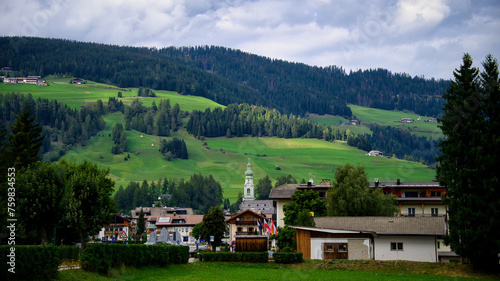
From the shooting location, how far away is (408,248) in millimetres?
49344

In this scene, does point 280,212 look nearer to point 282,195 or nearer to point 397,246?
point 282,195

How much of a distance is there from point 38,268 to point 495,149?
30185 millimetres

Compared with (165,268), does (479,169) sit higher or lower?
higher

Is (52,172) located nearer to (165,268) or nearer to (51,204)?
(51,204)

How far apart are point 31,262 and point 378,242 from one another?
3131 cm

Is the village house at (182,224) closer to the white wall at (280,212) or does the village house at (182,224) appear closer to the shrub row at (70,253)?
the white wall at (280,212)

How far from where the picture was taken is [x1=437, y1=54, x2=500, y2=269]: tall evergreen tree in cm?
3881

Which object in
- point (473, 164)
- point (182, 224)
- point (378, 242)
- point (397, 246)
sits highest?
point (473, 164)

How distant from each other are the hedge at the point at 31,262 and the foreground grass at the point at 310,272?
571cm

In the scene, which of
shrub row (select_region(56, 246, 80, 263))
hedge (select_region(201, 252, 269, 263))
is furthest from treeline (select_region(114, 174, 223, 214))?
shrub row (select_region(56, 246, 80, 263))

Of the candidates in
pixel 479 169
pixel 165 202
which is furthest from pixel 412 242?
pixel 165 202

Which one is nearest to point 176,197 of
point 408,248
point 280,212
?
point 280,212

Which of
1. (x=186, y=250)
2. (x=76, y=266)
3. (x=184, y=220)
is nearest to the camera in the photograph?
(x=76, y=266)

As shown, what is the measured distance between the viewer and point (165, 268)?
1624 inches
